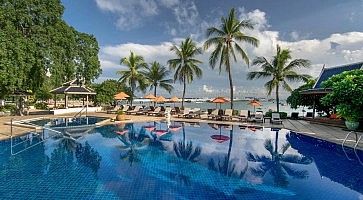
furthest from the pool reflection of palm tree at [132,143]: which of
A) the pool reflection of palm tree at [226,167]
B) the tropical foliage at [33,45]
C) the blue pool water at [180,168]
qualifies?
the tropical foliage at [33,45]

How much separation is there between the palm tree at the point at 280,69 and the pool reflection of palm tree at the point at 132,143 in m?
14.3

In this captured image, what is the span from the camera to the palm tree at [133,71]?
109 ft

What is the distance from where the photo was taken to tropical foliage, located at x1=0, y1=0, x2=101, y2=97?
20.9 metres

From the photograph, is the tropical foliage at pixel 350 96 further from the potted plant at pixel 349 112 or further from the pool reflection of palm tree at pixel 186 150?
the pool reflection of palm tree at pixel 186 150

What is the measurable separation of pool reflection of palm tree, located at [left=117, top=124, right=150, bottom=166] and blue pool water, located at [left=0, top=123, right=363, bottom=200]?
45 millimetres

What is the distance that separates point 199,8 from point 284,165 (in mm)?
23798

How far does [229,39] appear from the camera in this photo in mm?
24500

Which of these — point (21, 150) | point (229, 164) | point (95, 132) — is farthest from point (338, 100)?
point (21, 150)

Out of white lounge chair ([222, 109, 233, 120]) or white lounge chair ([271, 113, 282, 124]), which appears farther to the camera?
white lounge chair ([222, 109, 233, 120])

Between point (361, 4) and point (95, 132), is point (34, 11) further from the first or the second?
point (361, 4)

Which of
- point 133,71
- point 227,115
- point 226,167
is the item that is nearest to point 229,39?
point 227,115

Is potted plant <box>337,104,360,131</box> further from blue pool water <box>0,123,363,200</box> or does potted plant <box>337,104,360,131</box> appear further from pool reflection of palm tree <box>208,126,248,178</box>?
pool reflection of palm tree <box>208,126,248,178</box>

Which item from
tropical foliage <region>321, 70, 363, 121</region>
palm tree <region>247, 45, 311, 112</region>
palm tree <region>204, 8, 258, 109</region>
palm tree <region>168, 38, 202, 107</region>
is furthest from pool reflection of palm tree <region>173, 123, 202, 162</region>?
palm tree <region>168, 38, 202, 107</region>

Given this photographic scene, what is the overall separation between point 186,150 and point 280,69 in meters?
16.6
